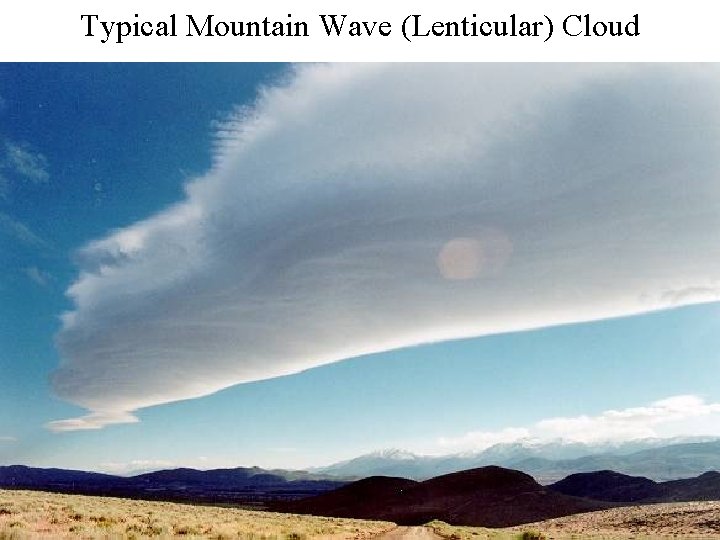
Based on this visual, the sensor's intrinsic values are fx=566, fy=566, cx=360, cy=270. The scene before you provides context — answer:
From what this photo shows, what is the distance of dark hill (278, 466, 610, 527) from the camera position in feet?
247

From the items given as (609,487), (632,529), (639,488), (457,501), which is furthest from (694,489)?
(632,529)

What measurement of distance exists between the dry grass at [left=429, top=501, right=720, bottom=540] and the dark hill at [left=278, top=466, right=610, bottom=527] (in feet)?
77.7

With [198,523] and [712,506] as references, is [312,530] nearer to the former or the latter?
[198,523]

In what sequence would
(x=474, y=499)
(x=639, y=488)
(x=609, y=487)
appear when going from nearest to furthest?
(x=474, y=499) < (x=639, y=488) < (x=609, y=487)

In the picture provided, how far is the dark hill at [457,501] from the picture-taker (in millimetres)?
75312

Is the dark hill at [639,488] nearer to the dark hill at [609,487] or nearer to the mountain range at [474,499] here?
the dark hill at [609,487]

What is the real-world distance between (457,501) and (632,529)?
55.9 meters

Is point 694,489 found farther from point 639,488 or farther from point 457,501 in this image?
point 457,501

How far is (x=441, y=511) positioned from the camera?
8475 centimetres

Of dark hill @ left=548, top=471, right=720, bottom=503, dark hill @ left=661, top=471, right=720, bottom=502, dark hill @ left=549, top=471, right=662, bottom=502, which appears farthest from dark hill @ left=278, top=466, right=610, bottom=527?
dark hill @ left=549, top=471, right=662, bottom=502

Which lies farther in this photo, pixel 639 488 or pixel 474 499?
pixel 639 488

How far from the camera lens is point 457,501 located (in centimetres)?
9275
